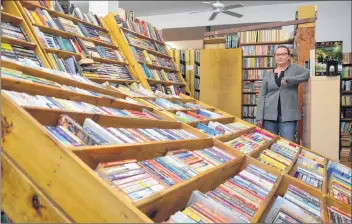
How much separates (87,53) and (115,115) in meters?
1.85

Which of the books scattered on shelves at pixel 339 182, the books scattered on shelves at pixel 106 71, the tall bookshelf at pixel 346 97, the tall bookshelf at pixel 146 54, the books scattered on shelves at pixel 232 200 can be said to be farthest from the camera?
the tall bookshelf at pixel 346 97

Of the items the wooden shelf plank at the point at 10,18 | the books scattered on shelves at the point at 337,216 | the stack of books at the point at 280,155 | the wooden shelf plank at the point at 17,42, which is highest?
the wooden shelf plank at the point at 10,18

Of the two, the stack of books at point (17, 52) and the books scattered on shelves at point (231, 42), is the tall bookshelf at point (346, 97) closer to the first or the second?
the books scattered on shelves at point (231, 42)

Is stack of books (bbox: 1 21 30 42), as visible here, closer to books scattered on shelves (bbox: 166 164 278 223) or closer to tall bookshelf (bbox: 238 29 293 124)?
books scattered on shelves (bbox: 166 164 278 223)

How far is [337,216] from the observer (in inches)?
72.4

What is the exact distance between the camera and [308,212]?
67.7 inches

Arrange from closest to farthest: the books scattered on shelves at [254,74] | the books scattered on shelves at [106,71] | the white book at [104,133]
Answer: the white book at [104,133] < the books scattered on shelves at [106,71] < the books scattered on shelves at [254,74]

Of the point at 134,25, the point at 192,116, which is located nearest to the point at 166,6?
the point at 134,25

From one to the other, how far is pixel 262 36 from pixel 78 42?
4.31m

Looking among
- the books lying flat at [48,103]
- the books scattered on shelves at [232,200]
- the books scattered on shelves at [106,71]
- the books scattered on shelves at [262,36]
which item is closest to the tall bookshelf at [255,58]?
the books scattered on shelves at [262,36]

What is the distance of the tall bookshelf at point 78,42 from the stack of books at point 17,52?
0.11 m

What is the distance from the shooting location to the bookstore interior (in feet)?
3.78

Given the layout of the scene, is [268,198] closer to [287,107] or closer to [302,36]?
[287,107]

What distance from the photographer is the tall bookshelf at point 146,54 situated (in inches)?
166
